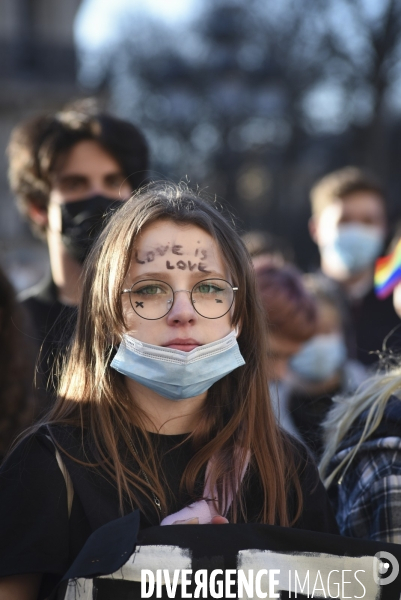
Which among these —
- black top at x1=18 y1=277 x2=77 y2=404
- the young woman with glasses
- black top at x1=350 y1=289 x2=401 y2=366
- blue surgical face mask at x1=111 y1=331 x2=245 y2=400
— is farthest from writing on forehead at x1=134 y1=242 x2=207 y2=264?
black top at x1=350 y1=289 x2=401 y2=366

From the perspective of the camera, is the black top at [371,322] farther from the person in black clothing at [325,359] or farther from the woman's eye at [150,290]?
the woman's eye at [150,290]

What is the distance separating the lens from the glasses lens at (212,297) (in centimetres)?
250

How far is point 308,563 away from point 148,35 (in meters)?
26.7

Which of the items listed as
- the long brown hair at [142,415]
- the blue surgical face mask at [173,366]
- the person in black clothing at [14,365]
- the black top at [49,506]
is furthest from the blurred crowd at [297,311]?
the black top at [49,506]

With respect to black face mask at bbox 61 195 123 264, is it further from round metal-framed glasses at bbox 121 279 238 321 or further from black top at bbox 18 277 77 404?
round metal-framed glasses at bbox 121 279 238 321

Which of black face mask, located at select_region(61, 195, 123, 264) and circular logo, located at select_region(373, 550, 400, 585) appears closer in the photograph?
circular logo, located at select_region(373, 550, 400, 585)

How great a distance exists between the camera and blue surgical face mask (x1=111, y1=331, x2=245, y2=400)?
240 cm

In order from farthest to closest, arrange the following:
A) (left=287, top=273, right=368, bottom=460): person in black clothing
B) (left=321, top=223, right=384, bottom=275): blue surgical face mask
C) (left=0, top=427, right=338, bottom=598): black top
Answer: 1. (left=321, top=223, right=384, bottom=275): blue surgical face mask
2. (left=287, top=273, right=368, bottom=460): person in black clothing
3. (left=0, top=427, right=338, bottom=598): black top

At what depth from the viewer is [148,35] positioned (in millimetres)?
27344

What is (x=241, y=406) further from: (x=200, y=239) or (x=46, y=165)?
(x=46, y=165)

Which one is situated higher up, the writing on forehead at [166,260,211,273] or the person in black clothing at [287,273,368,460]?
the person in black clothing at [287,273,368,460]

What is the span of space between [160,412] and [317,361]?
98.0 inches

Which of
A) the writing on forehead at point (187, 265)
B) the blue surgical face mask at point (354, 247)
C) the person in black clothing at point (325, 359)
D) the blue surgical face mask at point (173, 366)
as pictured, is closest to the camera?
the blue surgical face mask at point (173, 366)

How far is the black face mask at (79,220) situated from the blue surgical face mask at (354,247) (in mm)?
2442
